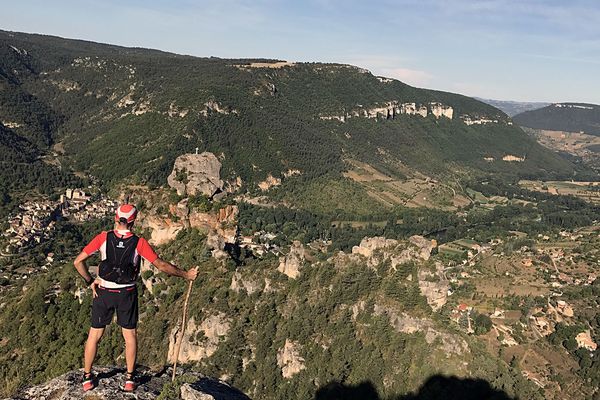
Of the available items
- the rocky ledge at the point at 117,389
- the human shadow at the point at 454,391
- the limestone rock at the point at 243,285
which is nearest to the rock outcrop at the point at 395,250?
the limestone rock at the point at 243,285

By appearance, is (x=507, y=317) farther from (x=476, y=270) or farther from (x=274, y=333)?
(x=274, y=333)

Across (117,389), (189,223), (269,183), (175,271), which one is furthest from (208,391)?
(269,183)

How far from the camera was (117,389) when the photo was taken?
39.0 ft

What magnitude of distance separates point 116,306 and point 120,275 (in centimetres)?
82

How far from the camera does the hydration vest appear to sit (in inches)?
440

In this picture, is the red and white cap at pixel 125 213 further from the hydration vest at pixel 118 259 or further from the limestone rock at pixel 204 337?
the limestone rock at pixel 204 337

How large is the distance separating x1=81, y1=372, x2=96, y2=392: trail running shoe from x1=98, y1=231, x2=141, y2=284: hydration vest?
8.31ft

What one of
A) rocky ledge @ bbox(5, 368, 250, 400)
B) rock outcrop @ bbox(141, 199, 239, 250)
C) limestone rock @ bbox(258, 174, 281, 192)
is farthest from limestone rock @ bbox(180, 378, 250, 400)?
limestone rock @ bbox(258, 174, 281, 192)

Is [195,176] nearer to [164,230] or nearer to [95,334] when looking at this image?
[164,230]

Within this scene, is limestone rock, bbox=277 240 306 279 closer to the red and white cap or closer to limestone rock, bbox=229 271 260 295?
limestone rock, bbox=229 271 260 295

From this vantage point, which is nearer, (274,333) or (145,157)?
(274,333)

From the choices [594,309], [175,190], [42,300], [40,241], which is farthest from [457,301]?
[40,241]

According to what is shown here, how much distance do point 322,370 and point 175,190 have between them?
2594 centimetres

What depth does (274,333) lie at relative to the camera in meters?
45.5
